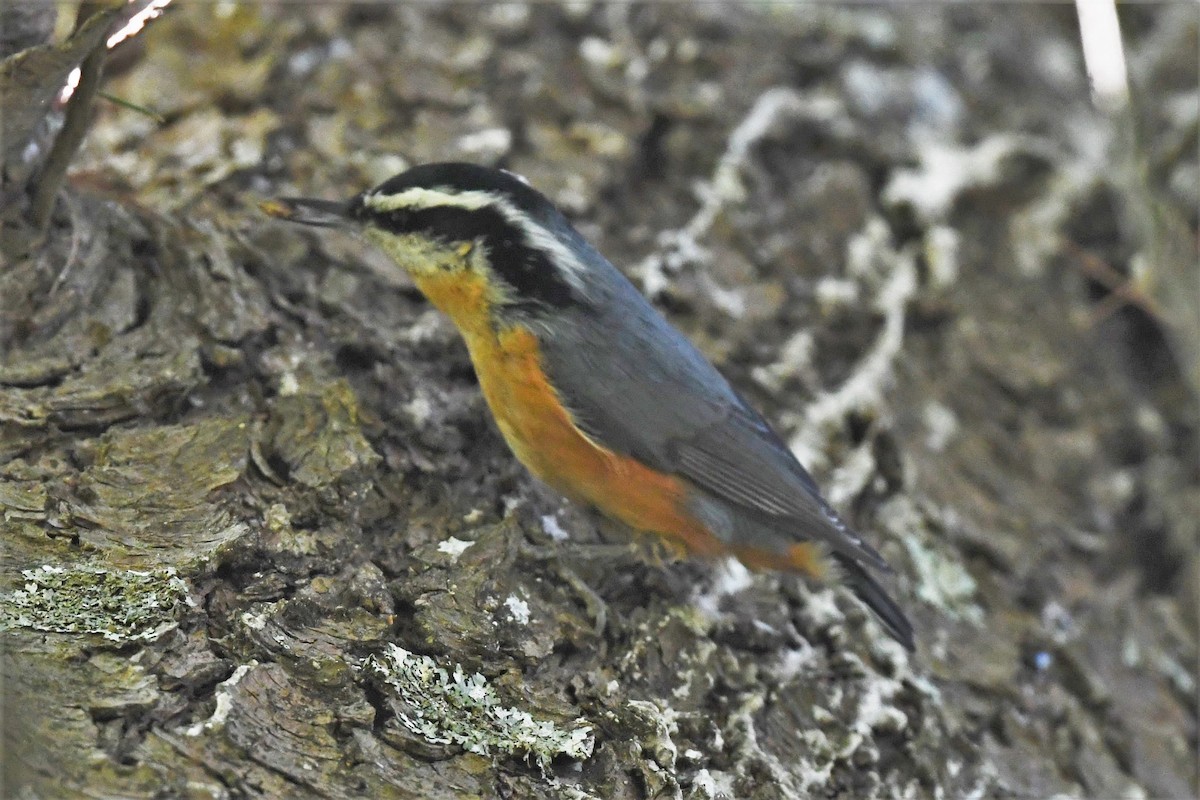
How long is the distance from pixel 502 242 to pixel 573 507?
781mm

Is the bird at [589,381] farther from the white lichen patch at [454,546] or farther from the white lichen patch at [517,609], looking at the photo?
the white lichen patch at [517,609]

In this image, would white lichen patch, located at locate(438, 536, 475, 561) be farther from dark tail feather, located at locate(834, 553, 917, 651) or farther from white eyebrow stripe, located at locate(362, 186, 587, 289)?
dark tail feather, located at locate(834, 553, 917, 651)

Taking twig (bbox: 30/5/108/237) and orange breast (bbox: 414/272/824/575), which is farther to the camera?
orange breast (bbox: 414/272/824/575)

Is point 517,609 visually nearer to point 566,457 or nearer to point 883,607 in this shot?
point 566,457

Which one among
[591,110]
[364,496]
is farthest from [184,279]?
[591,110]

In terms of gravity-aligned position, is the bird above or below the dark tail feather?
above

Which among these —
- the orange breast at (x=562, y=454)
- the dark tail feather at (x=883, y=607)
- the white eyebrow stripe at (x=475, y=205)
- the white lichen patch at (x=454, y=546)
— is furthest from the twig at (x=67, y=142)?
the dark tail feather at (x=883, y=607)

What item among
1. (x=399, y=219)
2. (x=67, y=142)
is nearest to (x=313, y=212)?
(x=399, y=219)

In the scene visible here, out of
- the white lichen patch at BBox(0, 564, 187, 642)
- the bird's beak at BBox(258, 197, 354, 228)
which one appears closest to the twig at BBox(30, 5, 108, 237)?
the bird's beak at BBox(258, 197, 354, 228)

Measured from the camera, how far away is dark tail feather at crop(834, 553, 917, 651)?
313 cm

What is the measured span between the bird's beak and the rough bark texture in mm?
135

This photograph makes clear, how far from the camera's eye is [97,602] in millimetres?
2379

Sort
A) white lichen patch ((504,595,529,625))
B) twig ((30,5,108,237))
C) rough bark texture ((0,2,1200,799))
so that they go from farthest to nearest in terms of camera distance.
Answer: twig ((30,5,108,237))
white lichen patch ((504,595,529,625))
rough bark texture ((0,2,1200,799))

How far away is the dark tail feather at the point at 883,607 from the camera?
10.3 ft
